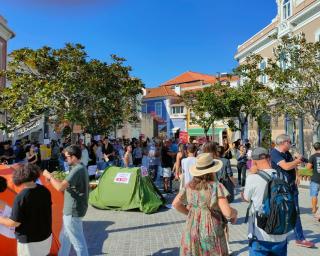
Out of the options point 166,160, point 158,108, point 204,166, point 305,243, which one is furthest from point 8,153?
point 158,108

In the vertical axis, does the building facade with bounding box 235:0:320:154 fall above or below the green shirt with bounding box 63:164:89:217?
above

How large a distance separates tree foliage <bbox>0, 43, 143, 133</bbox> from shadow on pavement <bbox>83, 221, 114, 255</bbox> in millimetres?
6248

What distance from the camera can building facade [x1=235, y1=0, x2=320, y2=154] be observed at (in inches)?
816

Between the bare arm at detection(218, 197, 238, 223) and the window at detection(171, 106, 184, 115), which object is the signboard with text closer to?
the bare arm at detection(218, 197, 238, 223)

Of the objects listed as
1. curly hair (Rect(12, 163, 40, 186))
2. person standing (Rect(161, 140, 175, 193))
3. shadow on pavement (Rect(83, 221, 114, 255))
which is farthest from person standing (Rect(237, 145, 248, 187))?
curly hair (Rect(12, 163, 40, 186))

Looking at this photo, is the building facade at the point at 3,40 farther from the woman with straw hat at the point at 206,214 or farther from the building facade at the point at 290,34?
the woman with straw hat at the point at 206,214

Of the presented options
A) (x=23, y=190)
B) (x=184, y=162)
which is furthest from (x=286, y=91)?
(x=23, y=190)

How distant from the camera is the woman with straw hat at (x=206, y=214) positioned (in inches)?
145

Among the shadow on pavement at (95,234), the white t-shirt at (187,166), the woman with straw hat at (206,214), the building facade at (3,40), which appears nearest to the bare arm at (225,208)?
the woman with straw hat at (206,214)

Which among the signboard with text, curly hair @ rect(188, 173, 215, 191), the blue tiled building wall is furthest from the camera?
the blue tiled building wall

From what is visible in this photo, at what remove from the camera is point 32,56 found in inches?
600

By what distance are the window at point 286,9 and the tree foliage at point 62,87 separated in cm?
1299

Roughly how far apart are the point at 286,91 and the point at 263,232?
13370mm

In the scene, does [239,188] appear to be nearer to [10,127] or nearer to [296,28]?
[10,127]
